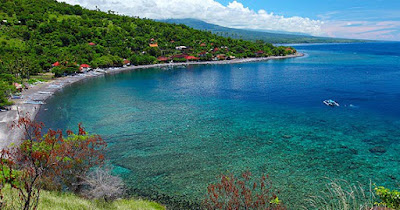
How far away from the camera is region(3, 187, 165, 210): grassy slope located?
14134 mm

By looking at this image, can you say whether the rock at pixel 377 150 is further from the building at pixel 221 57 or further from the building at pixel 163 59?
the building at pixel 221 57

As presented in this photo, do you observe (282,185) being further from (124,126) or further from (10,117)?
(10,117)

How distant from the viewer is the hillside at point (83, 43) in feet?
324

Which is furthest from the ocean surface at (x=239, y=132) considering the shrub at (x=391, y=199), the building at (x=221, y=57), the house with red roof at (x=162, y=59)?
the building at (x=221, y=57)

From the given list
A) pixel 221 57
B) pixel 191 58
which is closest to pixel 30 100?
pixel 191 58

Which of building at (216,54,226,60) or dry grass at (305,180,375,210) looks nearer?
dry grass at (305,180,375,210)

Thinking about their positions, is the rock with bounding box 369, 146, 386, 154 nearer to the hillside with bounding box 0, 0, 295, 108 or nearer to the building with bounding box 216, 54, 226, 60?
the hillside with bounding box 0, 0, 295, 108

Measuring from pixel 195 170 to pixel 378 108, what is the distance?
4640cm

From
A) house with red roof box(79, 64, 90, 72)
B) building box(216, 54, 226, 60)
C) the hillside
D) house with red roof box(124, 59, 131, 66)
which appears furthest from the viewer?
building box(216, 54, 226, 60)

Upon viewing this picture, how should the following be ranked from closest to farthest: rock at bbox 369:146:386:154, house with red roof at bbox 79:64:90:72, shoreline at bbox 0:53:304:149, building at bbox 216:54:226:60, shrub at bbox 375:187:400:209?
shrub at bbox 375:187:400:209, rock at bbox 369:146:386:154, shoreline at bbox 0:53:304:149, house with red roof at bbox 79:64:90:72, building at bbox 216:54:226:60

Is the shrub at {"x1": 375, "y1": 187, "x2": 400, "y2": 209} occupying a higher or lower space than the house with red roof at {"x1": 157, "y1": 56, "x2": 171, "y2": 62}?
lower

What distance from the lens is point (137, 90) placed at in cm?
7638

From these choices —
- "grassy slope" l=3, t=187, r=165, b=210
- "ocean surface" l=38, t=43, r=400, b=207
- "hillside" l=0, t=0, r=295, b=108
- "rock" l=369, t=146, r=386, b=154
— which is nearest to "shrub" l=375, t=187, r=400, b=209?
"ocean surface" l=38, t=43, r=400, b=207

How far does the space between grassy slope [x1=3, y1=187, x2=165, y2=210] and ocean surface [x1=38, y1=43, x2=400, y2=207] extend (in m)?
2.23
